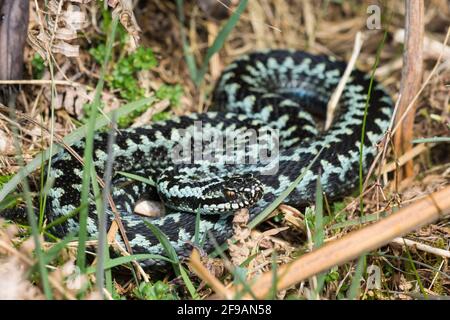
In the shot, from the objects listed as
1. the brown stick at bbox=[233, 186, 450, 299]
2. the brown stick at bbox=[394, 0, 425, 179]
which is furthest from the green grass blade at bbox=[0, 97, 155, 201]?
the brown stick at bbox=[394, 0, 425, 179]

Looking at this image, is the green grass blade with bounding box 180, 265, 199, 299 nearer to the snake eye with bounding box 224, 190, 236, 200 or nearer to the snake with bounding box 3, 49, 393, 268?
the snake with bounding box 3, 49, 393, 268

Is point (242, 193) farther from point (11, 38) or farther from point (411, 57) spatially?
point (11, 38)

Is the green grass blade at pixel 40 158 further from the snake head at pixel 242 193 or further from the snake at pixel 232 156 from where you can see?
the snake head at pixel 242 193

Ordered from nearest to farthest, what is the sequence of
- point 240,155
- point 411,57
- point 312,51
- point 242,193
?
point 242,193 → point 411,57 → point 240,155 → point 312,51

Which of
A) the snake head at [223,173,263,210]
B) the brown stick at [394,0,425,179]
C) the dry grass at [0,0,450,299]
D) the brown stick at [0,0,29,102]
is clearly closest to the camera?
the dry grass at [0,0,450,299]

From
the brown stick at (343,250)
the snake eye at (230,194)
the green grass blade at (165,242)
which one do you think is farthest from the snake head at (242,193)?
the brown stick at (343,250)

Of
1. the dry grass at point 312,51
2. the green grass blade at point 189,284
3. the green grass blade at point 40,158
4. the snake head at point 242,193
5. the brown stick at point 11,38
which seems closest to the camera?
the green grass blade at point 189,284

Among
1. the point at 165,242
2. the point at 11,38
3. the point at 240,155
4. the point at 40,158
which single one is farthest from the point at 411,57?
the point at 11,38
